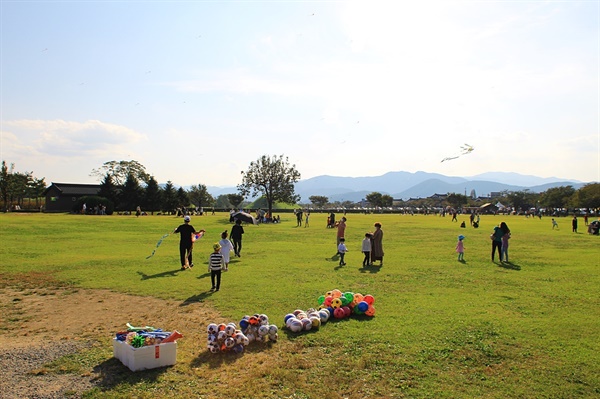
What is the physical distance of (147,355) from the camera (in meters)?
7.61

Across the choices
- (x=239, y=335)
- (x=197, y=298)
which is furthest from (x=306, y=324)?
(x=197, y=298)

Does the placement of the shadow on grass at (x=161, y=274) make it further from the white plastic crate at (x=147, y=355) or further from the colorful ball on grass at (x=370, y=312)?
the colorful ball on grass at (x=370, y=312)

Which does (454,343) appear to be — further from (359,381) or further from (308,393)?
(308,393)

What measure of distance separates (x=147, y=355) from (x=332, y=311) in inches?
190

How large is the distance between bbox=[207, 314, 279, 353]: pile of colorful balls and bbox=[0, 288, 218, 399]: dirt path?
1183 mm

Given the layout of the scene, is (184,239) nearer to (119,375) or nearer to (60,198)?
(119,375)

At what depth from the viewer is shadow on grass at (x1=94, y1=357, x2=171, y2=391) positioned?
707 centimetres

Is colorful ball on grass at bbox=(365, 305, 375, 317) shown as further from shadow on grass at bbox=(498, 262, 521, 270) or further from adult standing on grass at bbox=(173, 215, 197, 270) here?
shadow on grass at bbox=(498, 262, 521, 270)

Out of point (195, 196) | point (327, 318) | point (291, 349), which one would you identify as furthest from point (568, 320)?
point (195, 196)

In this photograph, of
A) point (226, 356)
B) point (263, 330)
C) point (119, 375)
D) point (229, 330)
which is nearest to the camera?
point (119, 375)

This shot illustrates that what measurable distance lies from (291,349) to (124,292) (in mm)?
7295

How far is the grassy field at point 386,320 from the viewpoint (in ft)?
23.3

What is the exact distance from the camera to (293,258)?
21.4 metres

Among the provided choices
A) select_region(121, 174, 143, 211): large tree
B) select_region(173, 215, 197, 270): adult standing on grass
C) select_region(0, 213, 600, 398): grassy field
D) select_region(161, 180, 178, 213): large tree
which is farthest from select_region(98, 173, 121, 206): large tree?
select_region(173, 215, 197, 270): adult standing on grass
